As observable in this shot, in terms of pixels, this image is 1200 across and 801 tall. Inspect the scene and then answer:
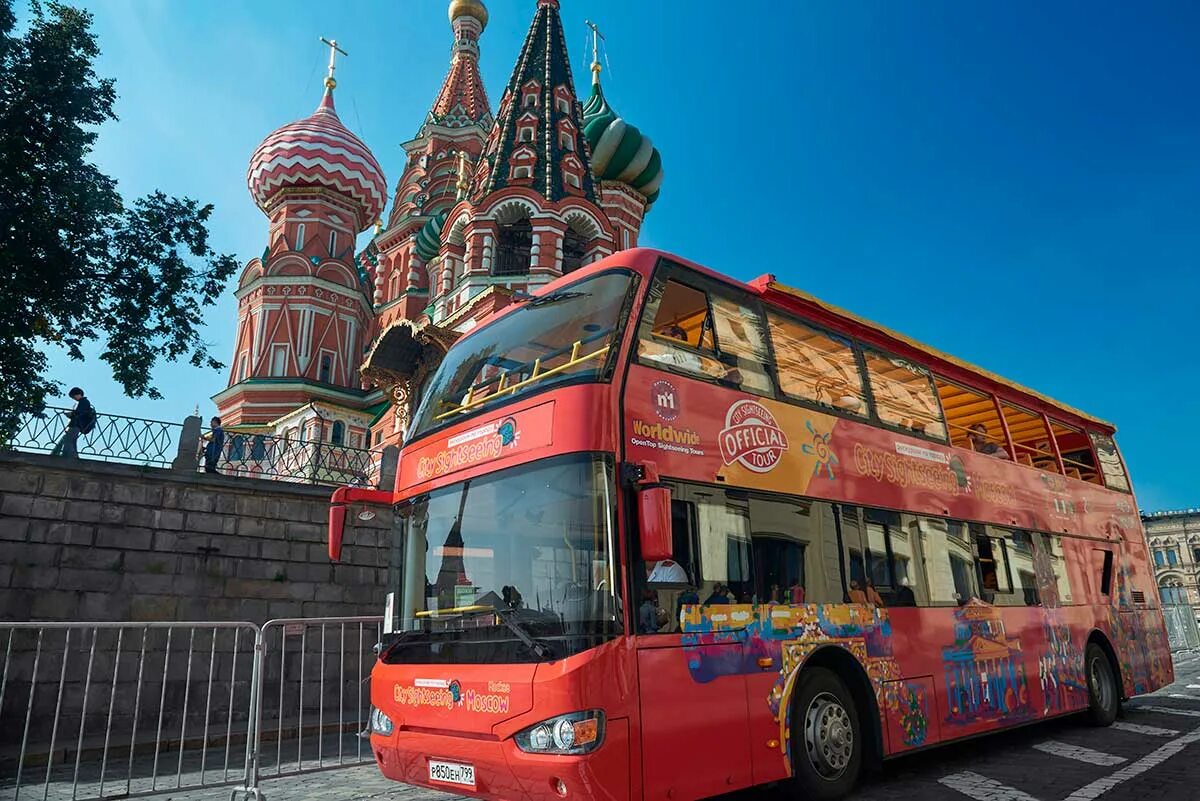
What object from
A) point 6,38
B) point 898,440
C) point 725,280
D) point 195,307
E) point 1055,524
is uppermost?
point 6,38

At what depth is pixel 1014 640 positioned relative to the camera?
292 inches

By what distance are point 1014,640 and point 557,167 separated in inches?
928

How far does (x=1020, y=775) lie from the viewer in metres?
6.33

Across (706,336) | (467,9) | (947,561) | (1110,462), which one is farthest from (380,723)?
(467,9)

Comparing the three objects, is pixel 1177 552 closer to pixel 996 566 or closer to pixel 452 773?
pixel 996 566

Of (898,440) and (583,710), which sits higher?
(898,440)

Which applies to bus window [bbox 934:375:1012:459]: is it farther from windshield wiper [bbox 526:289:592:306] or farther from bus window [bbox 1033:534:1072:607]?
windshield wiper [bbox 526:289:592:306]

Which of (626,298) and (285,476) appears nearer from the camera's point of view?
(626,298)

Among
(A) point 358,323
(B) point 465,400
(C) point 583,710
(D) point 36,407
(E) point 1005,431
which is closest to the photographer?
(C) point 583,710

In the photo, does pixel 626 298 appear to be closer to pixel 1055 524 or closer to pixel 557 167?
pixel 1055 524

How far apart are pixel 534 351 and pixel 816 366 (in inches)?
102

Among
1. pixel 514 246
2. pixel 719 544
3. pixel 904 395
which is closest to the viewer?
pixel 719 544


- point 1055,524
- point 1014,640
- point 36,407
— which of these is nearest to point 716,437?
point 1014,640

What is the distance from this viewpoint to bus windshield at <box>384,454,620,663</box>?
13.9ft
